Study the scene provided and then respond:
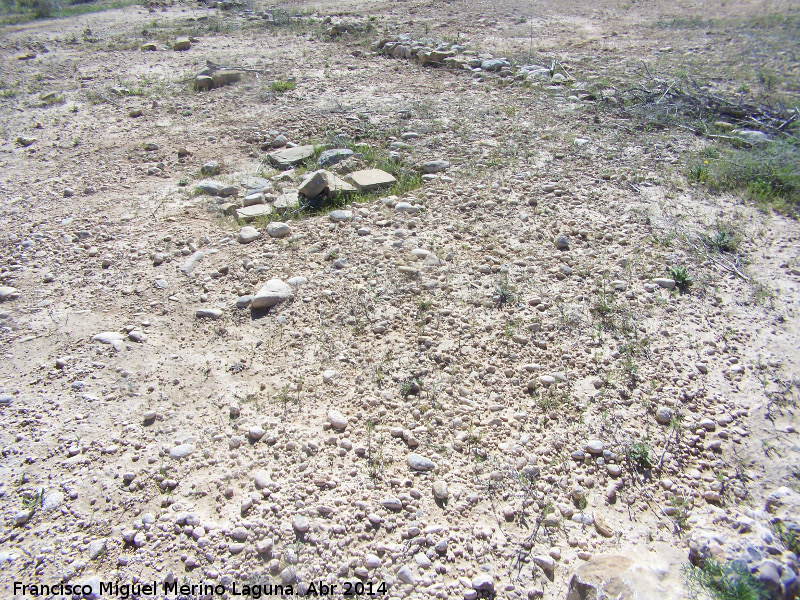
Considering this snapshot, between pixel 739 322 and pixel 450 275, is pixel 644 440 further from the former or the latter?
pixel 450 275

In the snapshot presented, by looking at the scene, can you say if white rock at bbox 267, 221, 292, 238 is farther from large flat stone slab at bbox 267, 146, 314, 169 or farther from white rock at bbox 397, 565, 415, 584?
white rock at bbox 397, 565, 415, 584

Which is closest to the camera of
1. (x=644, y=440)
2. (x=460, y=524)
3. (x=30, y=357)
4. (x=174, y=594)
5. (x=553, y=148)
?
(x=174, y=594)

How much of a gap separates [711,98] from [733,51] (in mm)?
3144

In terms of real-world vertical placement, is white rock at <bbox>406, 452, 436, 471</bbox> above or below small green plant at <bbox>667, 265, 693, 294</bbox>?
below

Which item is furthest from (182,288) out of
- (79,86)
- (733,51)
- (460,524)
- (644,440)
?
(733,51)

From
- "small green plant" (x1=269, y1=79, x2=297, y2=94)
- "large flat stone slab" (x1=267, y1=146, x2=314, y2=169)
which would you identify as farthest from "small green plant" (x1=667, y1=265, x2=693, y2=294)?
"small green plant" (x1=269, y1=79, x2=297, y2=94)

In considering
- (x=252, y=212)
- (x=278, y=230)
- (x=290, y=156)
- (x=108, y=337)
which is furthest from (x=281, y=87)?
(x=108, y=337)

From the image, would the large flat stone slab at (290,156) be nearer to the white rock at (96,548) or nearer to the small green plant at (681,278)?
the small green plant at (681,278)

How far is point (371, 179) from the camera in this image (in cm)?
553

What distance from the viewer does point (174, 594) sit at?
7.79 feet

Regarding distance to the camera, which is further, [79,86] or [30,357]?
[79,86]

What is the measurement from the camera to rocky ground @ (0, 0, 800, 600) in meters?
2.58

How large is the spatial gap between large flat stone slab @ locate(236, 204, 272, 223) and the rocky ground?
0.07 feet

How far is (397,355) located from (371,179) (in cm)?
248
